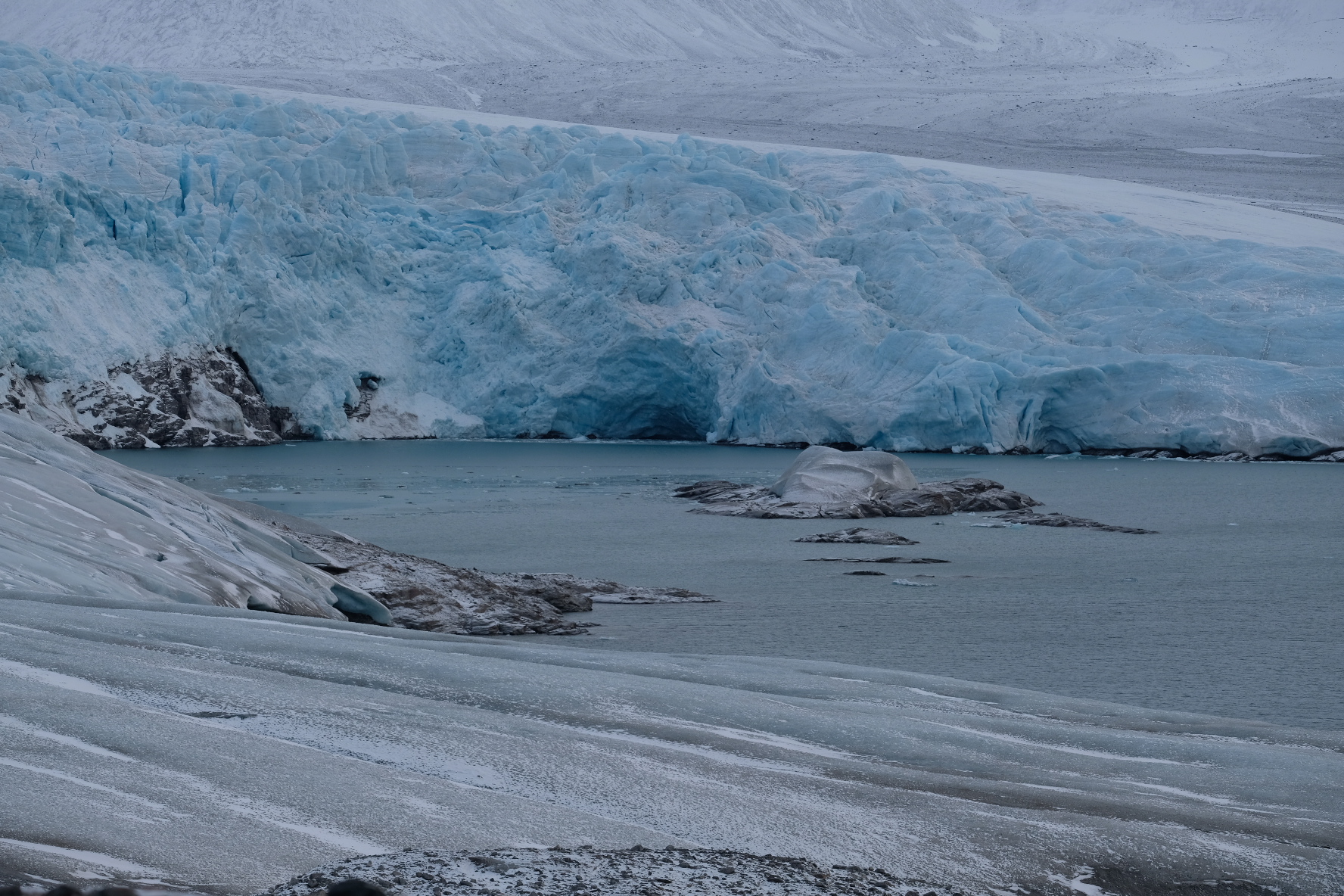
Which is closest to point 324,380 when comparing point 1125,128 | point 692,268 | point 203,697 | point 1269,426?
point 692,268

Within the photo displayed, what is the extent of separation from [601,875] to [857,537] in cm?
845

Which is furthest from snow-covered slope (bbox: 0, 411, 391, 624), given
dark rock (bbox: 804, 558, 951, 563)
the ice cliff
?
the ice cliff

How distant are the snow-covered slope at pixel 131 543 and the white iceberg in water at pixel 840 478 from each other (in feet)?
22.2

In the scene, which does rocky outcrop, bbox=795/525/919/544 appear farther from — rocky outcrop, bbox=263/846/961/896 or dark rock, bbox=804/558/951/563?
rocky outcrop, bbox=263/846/961/896

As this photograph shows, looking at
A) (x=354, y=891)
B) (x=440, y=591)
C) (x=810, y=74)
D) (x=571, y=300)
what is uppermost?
(x=810, y=74)

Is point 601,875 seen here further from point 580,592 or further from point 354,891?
point 580,592

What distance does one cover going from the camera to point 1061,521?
10891 mm

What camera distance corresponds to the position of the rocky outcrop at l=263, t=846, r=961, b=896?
1.64 m

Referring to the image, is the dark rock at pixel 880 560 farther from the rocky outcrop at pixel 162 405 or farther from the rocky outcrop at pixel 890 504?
the rocky outcrop at pixel 162 405

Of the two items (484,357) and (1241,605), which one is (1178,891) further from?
(484,357)

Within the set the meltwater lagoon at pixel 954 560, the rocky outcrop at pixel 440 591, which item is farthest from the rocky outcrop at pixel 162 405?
the rocky outcrop at pixel 440 591

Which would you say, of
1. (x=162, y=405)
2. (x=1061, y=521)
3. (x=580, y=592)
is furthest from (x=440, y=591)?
(x=162, y=405)

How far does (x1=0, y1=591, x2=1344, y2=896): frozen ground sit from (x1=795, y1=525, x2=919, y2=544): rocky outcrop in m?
6.49

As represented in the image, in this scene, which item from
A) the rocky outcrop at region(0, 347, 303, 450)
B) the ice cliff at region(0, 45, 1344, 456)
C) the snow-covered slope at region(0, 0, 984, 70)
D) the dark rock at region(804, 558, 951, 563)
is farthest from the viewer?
the snow-covered slope at region(0, 0, 984, 70)
